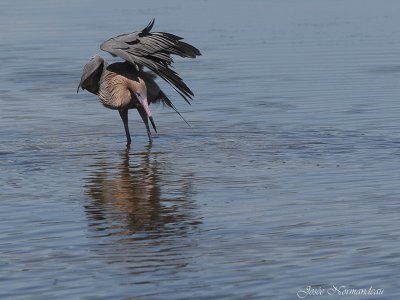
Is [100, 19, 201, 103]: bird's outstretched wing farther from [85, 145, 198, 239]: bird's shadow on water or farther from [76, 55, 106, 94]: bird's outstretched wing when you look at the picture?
[85, 145, 198, 239]: bird's shadow on water

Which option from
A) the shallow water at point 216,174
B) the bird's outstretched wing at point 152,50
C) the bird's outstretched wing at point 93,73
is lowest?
the shallow water at point 216,174

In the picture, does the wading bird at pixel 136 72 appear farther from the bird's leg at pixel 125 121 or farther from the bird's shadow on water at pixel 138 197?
the bird's shadow on water at pixel 138 197

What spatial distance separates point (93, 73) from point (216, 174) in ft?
8.67

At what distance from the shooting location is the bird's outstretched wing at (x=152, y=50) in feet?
39.2

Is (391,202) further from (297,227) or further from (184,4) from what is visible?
(184,4)

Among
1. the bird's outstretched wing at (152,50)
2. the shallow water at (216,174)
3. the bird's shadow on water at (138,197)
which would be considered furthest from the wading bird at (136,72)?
the bird's shadow on water at (138,197)

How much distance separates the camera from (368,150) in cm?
1142

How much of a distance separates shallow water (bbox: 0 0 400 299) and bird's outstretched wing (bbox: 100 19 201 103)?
33.0 inches

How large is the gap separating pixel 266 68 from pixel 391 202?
27.2 feet

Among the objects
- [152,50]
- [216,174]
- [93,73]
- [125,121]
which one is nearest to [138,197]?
[216,174]

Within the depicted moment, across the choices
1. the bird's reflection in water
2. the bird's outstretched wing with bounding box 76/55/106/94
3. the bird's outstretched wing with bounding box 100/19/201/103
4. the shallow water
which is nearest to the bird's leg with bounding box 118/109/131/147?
the shallow water

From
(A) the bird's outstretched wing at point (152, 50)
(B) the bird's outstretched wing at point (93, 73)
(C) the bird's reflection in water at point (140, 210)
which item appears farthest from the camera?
(B) the bird's outstretched wing at point (93, 73)

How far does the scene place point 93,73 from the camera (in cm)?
1260

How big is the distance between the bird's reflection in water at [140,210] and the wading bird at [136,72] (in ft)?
2.57
